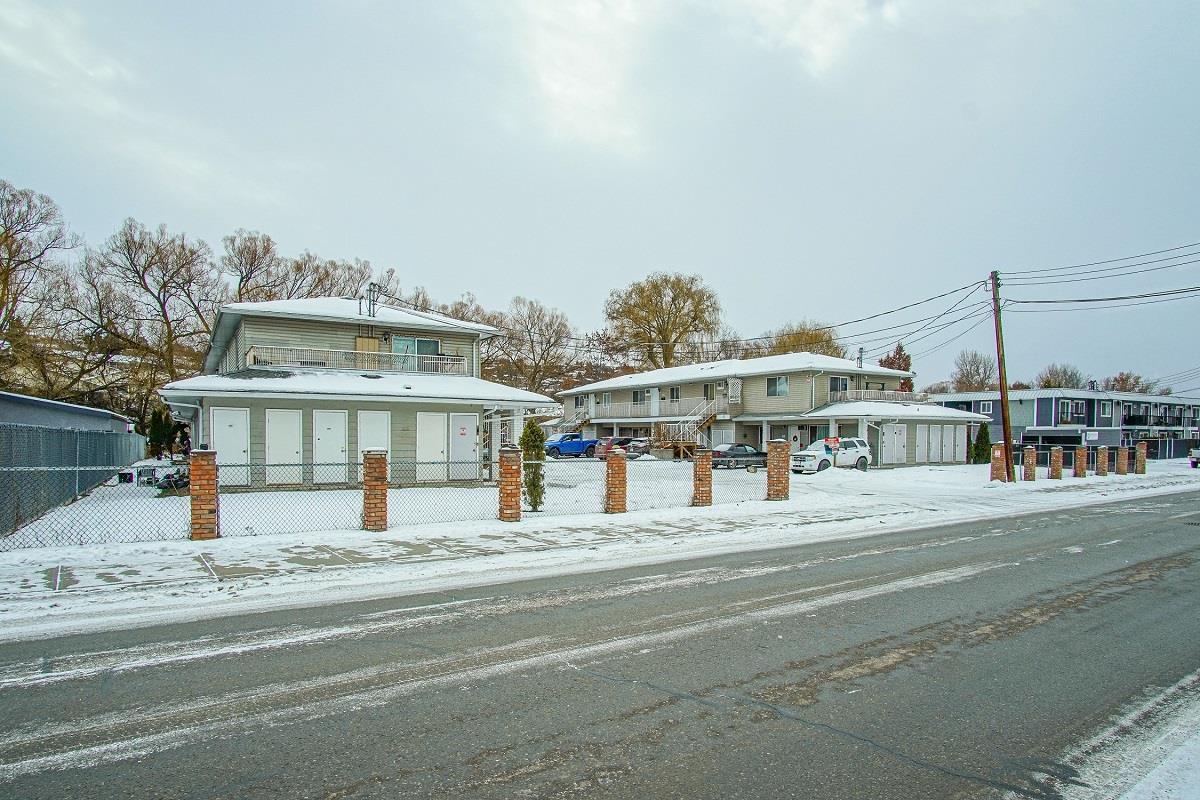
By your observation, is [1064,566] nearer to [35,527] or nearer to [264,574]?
[264,574]

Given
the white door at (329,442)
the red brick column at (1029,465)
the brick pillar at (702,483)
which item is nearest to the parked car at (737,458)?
the red brick column at (1029,465)

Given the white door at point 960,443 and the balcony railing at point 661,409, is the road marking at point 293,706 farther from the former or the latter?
the white door at point 960,443

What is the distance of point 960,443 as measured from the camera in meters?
40.8

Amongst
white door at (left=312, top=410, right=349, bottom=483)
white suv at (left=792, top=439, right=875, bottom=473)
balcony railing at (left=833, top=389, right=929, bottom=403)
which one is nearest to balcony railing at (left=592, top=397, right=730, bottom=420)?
balcony railing at (left=833, top=389, right=929, bottom=403)

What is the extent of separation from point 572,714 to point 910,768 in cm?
191

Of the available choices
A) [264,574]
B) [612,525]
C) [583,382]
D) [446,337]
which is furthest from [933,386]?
[264,574]

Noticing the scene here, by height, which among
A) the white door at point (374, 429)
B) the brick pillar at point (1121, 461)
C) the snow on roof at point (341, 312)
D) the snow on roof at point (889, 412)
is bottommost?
the brick pillar at point (1121, 461)

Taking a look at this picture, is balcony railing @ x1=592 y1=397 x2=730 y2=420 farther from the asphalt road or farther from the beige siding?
the asphalt road

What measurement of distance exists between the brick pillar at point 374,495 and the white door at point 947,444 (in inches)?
1419

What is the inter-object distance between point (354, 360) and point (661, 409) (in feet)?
86.5

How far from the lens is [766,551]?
36.2 feet

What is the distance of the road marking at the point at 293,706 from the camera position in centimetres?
381

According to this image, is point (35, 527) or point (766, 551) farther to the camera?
point (35, 527)

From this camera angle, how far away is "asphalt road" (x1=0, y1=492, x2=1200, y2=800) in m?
3.57
